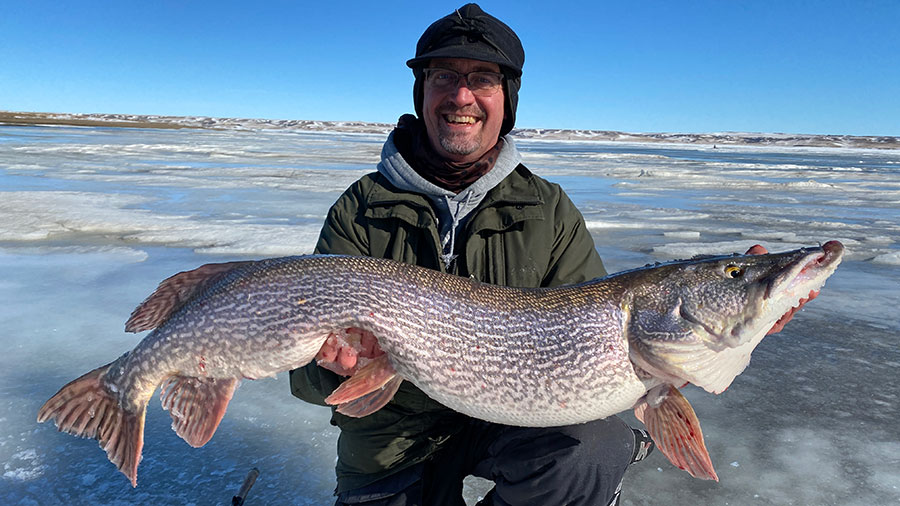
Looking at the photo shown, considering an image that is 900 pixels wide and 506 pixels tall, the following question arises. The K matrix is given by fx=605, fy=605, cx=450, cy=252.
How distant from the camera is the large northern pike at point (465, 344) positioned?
2.00m

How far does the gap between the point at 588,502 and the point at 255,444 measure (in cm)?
152

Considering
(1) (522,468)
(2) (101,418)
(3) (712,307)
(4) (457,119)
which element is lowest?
(1) (522,468)

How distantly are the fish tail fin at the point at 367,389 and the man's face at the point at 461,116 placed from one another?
3.33 ft

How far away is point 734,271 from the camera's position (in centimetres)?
202

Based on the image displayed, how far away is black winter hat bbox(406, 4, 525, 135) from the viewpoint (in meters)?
2.57

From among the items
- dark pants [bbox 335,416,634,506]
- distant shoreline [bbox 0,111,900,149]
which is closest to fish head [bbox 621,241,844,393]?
dark pants [bbox 335,416,634,506]

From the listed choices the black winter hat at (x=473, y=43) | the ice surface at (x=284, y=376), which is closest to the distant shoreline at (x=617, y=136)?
the ice surface at (x=284, y=376)

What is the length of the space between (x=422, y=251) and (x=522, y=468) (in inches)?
36.3

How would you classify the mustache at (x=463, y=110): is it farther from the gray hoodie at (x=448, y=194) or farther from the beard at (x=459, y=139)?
the gray hoodie at (x=448, y=194)

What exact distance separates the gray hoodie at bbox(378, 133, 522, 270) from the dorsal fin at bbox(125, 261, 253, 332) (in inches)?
28.3

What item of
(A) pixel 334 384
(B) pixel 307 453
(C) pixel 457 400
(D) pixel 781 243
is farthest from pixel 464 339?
(D) pixel 781 243

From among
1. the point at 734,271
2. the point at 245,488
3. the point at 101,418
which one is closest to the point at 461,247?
the point at 734,271

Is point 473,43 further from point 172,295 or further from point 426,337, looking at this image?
point 172,295

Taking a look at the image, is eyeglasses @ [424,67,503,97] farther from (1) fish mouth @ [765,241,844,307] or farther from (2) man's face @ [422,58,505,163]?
(1) fish mouth @ [765,241,844,307]
